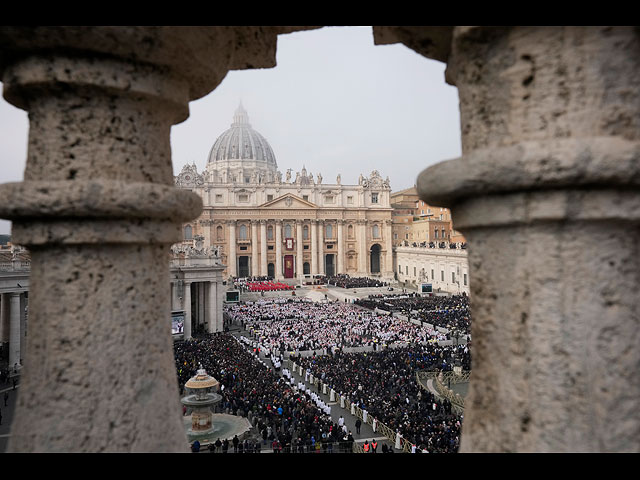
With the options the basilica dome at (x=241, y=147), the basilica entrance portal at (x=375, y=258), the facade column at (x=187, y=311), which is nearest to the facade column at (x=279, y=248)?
the basilica entrance portal at (x=375, y=258)

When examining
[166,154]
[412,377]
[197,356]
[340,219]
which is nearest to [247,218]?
[340,219]

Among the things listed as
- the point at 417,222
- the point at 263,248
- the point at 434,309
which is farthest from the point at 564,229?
the point at 417,222

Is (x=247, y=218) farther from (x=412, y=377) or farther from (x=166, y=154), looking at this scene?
(x=166, y=154)

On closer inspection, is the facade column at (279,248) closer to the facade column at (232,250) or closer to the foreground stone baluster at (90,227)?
the facade column at (232,250)

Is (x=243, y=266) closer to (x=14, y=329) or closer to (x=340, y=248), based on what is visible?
(x=340, y=248)

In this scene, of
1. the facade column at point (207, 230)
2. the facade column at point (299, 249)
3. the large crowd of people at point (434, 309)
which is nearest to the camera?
the large crowd of people at point (434, 309)
